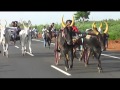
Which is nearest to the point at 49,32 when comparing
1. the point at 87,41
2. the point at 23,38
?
the point at 23,38

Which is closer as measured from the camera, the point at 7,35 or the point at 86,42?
the point at 86,42

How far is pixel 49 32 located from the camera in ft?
83.7

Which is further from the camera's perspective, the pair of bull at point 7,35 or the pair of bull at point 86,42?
the pair of bull at point 7,35

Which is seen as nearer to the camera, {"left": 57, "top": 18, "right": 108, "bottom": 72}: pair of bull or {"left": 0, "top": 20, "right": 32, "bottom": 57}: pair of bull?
{"left": 57, "top": 18, "right": 108, "bottom": 72}: pair of bull

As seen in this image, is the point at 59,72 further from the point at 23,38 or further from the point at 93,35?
the point at 23,38

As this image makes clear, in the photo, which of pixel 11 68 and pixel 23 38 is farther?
pixel 23 38
